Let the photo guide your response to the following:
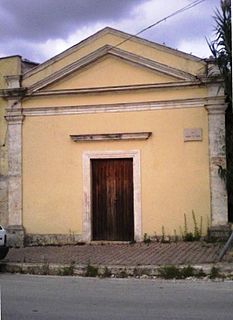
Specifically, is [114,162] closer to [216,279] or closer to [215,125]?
[215,125]

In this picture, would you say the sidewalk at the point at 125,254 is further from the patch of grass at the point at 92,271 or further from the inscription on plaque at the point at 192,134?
the inscription on plaque at the point at 192,134

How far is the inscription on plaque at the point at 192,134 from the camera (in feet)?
48.7

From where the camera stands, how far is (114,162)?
15727 millimetres

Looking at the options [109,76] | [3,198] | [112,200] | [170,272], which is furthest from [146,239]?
[109,76]

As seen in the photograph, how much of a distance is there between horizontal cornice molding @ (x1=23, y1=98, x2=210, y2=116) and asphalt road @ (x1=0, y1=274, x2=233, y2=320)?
5.80 m

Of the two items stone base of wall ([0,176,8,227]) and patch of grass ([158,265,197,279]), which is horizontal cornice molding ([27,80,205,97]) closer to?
stone base of wall ([0,176,8,227])

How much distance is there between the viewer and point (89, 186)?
1570 cm

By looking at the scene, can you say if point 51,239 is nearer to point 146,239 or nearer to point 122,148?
point 146,239

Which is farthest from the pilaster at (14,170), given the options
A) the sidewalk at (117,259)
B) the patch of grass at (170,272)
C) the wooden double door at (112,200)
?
the patch of grass at (170,272)

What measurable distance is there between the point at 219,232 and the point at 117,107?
4.30 m

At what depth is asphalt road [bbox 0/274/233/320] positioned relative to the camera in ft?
24.0

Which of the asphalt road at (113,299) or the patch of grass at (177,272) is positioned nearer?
the asphalt road at (113,299)

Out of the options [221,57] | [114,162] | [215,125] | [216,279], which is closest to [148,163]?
[114,162]

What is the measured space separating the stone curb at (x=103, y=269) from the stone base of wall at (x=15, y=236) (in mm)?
3699
